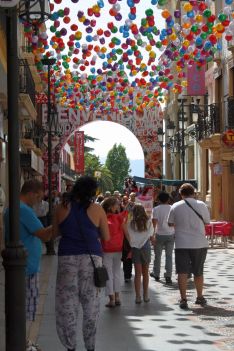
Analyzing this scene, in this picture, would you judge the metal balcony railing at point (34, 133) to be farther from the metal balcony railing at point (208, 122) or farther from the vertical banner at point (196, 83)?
the metal balcony railing at point (208, 122)

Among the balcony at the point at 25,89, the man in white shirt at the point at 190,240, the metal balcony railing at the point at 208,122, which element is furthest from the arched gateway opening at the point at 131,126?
the man in white shirt at the point at 190,240

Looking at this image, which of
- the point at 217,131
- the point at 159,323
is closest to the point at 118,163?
the point at 217,131

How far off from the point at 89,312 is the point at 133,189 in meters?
24.3

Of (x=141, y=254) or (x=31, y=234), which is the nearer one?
(x=31, y=234)

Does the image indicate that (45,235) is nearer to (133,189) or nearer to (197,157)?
(133,189)

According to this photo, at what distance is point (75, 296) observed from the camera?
7.68 metres

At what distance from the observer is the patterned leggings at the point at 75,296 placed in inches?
299

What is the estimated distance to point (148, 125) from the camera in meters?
44.0

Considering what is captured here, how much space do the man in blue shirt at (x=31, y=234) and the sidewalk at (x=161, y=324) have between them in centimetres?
68

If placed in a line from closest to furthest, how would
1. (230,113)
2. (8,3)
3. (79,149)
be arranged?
(8,3)
(230,113)
(79,149)

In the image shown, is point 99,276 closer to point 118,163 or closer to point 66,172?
point 66,172

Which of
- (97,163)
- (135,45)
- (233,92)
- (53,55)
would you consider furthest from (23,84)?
(97,163)

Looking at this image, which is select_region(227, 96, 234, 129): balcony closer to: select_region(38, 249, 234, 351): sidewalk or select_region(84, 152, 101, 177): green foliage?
select_region(38, 249, 234, 351): sidewalk

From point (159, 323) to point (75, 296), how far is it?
251 centimetres
